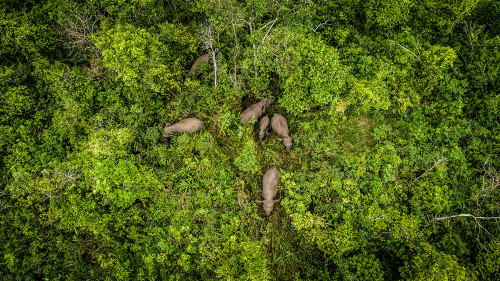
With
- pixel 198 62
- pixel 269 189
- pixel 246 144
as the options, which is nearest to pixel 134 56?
pixel 198 62

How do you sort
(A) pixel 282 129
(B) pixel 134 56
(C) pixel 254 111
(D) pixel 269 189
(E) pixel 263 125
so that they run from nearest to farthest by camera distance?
(B) pixel 134 56 < (D) pixel 269 189 < (A) pixel 282 129 < (E) pixel 263 125 < (C) pixel 254 111

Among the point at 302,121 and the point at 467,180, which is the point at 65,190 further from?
the point at 467,180

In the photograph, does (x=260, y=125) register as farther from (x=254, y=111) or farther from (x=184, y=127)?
(x=184, y=127)

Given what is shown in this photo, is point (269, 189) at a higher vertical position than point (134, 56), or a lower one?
lower

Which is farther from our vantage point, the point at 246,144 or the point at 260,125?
the point at 260,125

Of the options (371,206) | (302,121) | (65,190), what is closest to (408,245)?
(371,206)

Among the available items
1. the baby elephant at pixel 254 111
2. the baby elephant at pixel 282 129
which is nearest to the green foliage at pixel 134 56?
the baby elephant at pixel 254 111

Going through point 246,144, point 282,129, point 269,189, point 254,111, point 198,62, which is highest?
point 198,62
